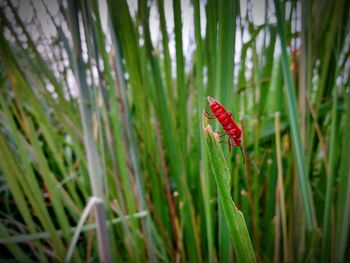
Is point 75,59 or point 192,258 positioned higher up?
point 75,59

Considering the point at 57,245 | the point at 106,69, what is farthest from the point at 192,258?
the point at 106,69

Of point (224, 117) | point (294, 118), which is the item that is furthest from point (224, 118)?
point (294, 118)

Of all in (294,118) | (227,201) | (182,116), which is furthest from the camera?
(182,116)

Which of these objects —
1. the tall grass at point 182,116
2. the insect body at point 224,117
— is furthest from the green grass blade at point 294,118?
the insect body at point 224,117

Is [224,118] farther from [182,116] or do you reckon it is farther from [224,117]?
[182,116]

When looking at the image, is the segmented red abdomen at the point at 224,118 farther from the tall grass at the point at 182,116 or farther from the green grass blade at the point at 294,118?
the green grass blade at the point at 294,118

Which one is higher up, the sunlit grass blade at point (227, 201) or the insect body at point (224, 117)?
the insect body at point (224, 117)

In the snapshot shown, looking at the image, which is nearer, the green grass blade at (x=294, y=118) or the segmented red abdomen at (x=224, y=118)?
the segmented red abdomen at (x=224, y=118)

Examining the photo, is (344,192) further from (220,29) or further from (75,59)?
(75,59)
